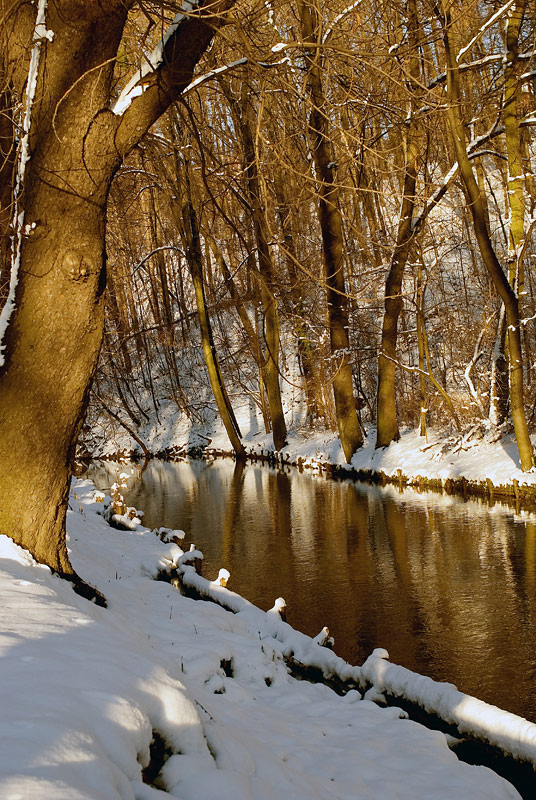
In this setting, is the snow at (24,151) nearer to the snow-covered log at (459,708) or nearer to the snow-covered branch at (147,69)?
the snow-covered branch at (147,69)

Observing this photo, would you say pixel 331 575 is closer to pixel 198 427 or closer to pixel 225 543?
pixel 225 543

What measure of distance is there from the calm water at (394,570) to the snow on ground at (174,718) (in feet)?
5.75

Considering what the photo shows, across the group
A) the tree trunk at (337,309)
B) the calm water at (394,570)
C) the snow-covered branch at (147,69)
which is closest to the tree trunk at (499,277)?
the calm water at (394,570)

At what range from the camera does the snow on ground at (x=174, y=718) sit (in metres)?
1.89

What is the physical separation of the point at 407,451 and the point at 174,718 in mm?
14269

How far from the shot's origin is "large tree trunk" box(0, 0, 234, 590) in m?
3.84

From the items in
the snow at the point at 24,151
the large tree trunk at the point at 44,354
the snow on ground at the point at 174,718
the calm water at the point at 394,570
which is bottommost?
the calm water at the point at 394,570

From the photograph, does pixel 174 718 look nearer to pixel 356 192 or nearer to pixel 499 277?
pixel 356 192

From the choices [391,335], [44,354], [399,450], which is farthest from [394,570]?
[391,335]

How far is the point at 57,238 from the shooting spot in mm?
3840

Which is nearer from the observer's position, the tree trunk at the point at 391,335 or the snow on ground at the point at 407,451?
the snow on ground at the point at 407,451

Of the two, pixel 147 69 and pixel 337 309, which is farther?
pixel 337 309

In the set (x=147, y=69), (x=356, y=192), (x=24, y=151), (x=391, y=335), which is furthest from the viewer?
(x=391, y=335)

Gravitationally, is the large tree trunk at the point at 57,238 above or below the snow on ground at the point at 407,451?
above
